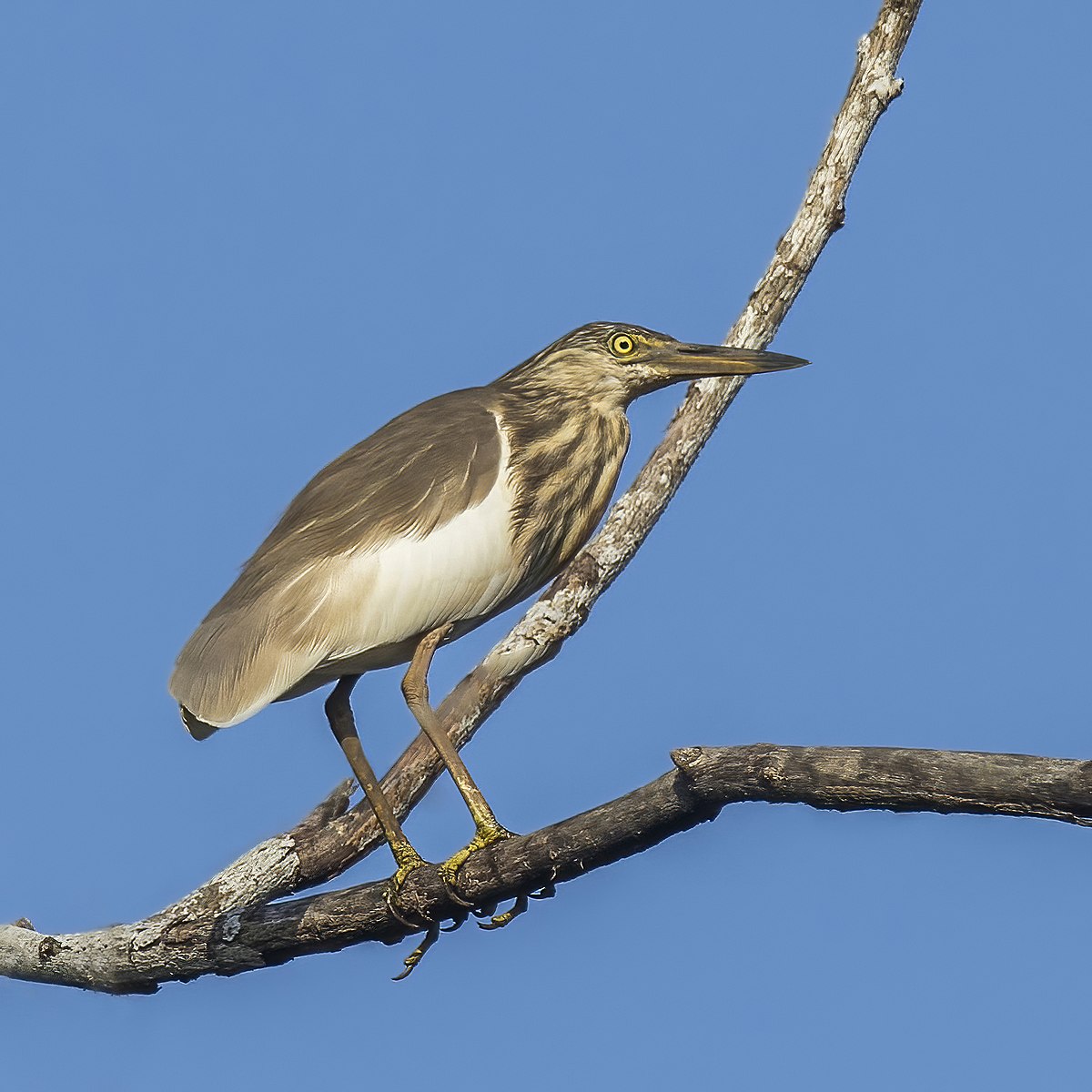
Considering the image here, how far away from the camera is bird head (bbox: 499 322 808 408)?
245 inches

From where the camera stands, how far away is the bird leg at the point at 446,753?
16.8 feet

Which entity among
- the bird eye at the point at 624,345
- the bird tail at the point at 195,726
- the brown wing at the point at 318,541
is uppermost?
the bird eye at the point at 624,345

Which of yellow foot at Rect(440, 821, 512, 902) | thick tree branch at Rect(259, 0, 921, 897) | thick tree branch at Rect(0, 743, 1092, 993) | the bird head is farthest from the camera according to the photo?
thick tree branch at Rect(259, 0, 921, 897)

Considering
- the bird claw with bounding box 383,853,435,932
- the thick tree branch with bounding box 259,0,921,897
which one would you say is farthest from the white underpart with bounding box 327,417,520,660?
the thick tree branch with bounding box 259,0,921,897

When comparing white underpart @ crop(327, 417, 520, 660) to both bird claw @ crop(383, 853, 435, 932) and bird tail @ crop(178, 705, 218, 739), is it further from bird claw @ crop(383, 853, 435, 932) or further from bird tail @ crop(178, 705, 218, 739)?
bird claw @ crop(383, 853, 435, 932)

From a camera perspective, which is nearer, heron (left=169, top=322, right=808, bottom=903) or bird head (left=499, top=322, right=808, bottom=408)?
heron (left=169, top=322, right=808, bottom=903)

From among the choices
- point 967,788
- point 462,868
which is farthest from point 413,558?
point 967,788

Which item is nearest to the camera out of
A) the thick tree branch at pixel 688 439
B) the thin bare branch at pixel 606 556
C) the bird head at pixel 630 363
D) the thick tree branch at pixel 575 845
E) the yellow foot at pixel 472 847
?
the thick tree branch at pixel 575 845

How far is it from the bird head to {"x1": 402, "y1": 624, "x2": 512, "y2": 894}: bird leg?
48.1 inches

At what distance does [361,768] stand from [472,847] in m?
1.01

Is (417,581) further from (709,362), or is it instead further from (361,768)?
(709,362)

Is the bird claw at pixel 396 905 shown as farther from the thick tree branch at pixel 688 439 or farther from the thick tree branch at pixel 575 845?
the thick tree branch at pixel 688 439

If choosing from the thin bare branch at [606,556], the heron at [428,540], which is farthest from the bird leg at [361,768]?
the thin bare branch at [606,556]

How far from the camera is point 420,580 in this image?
551 cm
